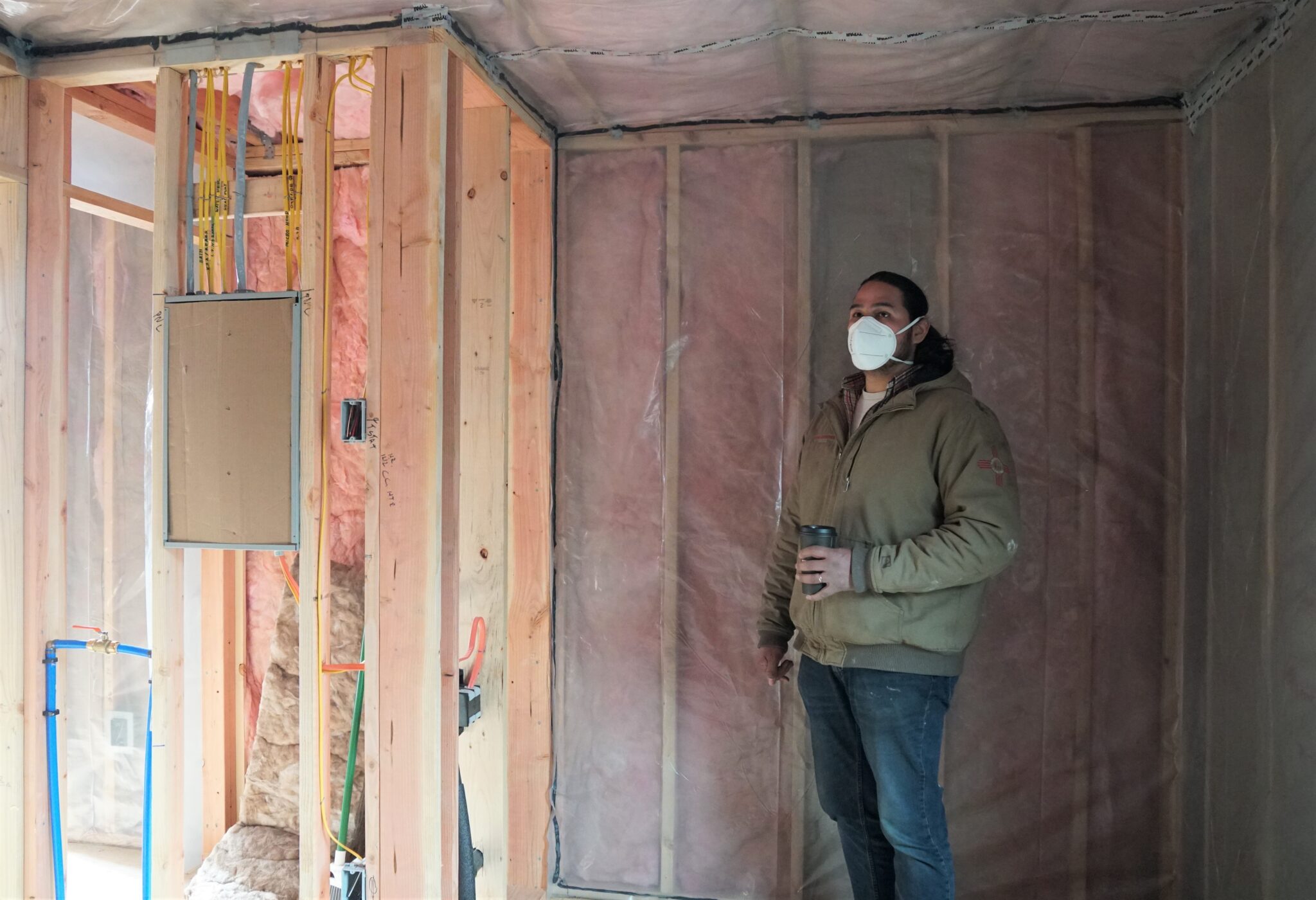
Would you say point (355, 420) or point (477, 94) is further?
point (477, 94)

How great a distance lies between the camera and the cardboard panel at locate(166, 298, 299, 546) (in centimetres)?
184

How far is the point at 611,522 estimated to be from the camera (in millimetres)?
2553

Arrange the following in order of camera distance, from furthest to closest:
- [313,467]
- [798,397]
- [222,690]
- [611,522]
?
[222,690]
[611,522]
[798,397]
[313,467]

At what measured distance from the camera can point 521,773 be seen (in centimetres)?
253

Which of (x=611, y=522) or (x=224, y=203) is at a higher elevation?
(x=224, y=203)

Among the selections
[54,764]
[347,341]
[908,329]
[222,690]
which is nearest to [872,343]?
[908,329]

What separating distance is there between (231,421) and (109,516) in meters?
1.34

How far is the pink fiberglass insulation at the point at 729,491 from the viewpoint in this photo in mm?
2451

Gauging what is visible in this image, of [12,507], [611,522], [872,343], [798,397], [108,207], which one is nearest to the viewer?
[872,343]

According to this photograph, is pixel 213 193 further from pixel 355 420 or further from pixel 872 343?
pixel 872 343

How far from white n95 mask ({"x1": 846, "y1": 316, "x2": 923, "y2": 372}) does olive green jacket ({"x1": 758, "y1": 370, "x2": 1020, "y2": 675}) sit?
0.10 meters

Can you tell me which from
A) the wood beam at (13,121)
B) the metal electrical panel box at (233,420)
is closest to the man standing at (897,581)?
the metal electrical panel box at (233,420)

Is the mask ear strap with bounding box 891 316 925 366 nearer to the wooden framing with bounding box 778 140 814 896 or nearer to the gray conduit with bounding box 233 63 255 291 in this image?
the wooden framing with bounding box 778 140 814 896

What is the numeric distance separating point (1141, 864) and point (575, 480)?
1908 millimetres
